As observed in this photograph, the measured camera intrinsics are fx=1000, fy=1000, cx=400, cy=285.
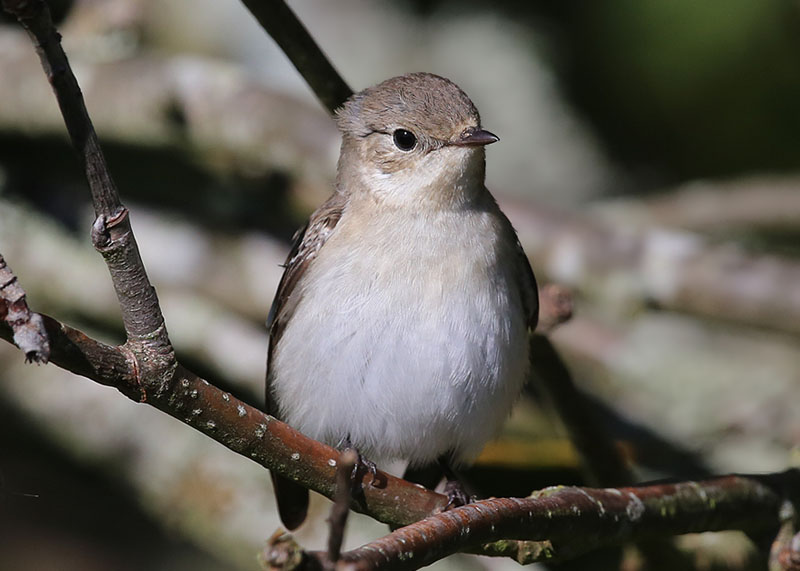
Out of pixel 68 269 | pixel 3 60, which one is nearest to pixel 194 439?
pixel 68 269

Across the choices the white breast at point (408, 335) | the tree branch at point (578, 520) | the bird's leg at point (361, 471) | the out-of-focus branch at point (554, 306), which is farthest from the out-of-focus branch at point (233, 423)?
the out-of-focus branch at point (554, 306)

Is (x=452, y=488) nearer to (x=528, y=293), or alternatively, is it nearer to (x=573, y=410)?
(x=573, y=410)

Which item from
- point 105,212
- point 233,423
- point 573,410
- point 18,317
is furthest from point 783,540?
point 18,317

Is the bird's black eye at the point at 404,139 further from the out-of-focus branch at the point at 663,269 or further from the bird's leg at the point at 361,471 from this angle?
the out-of-focus branch at the point at 663,269

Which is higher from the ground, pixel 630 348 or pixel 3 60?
pixel 3 60

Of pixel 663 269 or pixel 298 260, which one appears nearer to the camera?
pixel 298 260

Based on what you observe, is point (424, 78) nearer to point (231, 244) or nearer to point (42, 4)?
point (42, 4)
